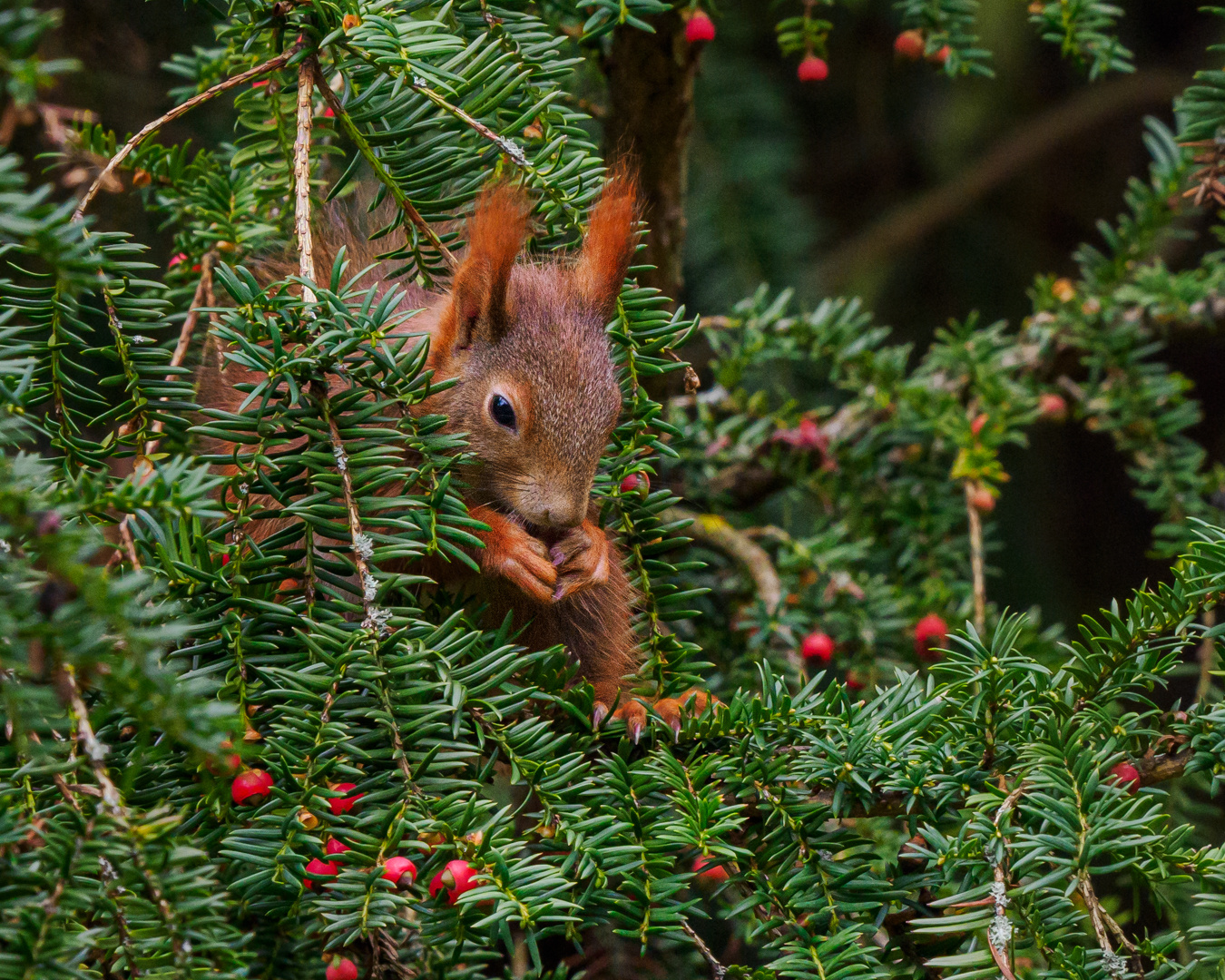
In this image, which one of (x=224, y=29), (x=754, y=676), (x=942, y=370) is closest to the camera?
(x=224, y=29)

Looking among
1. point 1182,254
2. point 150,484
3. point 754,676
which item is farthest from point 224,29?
point 1182,254

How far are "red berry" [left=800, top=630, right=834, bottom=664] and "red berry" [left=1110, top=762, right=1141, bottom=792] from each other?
0.42m

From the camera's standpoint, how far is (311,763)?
592mm

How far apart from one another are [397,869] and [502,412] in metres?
0.51

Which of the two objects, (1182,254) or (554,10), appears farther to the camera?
(1182,254)

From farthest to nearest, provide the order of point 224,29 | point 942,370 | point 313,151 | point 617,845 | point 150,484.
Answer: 1. point 942,370
2. point 313,151
3. point 224,29
4. point 617,845
5. point 150,484

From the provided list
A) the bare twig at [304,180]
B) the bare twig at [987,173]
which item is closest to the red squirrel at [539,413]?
the bare twig at [304,180]

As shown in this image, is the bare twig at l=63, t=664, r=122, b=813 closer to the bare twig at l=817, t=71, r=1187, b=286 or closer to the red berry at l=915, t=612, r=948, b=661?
the red berry at l=915, t=612, r=948, b=661

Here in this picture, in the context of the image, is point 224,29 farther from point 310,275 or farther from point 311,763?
point 311,763

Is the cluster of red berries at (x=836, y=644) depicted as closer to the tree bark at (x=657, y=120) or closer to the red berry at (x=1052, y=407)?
the red berry at (x=1052, y=407)

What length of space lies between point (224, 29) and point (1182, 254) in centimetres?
200

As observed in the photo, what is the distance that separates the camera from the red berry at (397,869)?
603 mm

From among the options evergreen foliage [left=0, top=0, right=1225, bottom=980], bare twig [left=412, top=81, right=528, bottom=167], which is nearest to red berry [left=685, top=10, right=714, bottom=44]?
evergreen foliage [left=0, top=0, right=1225, bottom=980]

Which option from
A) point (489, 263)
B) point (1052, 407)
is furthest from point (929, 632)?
point (489, 263)
